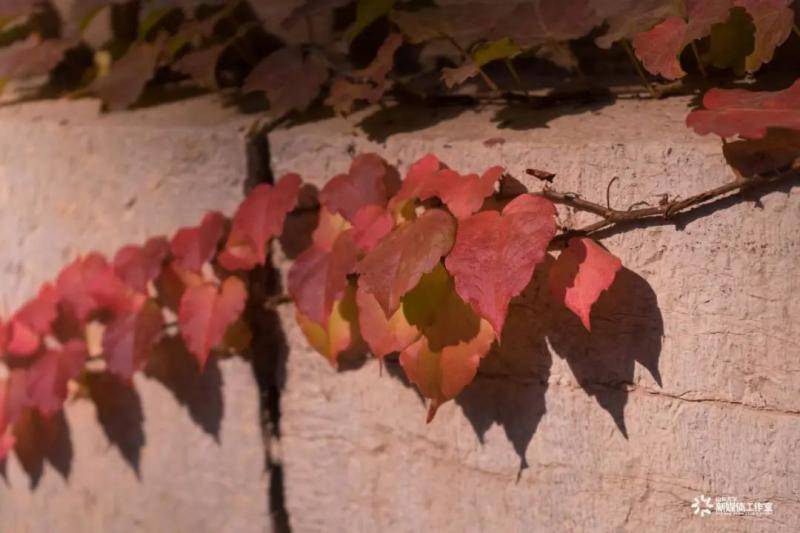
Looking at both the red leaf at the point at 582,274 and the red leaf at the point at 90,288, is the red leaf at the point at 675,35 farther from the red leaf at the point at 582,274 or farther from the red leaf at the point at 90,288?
the red leaf at the point at 90,288

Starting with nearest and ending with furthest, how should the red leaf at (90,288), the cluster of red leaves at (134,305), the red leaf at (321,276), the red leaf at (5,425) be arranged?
the red leaf at (321,276)
the cluster of red leaves at (134,305)
the red leaf at (90,288)
the red leaf at (5,425)

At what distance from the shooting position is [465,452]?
3.10 ft

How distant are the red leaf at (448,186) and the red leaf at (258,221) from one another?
141mm

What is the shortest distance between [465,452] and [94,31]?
862 millimetres

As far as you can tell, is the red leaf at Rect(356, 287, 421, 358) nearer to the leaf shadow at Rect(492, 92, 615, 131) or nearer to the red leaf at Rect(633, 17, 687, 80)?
the leaf shadow at Rect(492, 92, 615, 131)

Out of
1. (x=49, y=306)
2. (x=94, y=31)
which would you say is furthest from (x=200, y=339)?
(x=94, y=31)

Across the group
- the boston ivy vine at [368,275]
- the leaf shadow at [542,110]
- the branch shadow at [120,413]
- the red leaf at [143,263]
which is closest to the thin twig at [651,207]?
the boston ivy vine at [368,275]

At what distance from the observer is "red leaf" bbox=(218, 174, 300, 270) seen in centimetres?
96

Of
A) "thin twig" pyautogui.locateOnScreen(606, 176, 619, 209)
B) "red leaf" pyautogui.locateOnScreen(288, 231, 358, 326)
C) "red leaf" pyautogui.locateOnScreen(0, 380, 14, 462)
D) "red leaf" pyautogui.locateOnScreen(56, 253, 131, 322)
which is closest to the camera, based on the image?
"thin twig" pyautogui.locateOnScreen(606, 176, 619, 209)

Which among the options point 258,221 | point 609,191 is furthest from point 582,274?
point 258,221

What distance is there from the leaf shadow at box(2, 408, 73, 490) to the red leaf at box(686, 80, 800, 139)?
3.10 feet

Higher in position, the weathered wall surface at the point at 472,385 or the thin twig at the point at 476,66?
the thin twig at the point at 476,66

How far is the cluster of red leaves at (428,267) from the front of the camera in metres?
0.77

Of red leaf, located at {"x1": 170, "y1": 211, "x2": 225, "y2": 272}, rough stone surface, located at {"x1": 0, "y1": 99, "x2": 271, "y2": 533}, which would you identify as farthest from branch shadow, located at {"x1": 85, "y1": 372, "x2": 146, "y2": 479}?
red leaf, located at {"x1": 170, "y1": 211, "x2": 225, "y2": 272}
